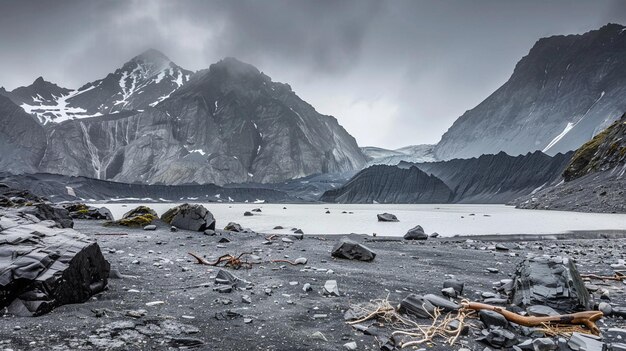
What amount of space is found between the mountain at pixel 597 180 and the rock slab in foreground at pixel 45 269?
65367mm

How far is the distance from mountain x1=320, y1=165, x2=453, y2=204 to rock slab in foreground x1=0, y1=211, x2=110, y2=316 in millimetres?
147128

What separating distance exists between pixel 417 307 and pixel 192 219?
51.8 ft

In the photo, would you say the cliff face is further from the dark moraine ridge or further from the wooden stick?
the dark moraine ridge

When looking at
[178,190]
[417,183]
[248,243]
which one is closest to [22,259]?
[248,243]

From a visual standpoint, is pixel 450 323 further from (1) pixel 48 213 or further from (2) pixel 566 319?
(1) pixel 48 213

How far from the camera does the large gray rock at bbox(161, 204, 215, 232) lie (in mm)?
19375

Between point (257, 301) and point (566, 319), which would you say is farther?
point (257, 301)

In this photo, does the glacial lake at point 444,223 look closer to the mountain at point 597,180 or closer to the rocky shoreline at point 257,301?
the mountain at point 597,180

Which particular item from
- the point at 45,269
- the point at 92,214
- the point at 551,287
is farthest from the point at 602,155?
the point at 45,269

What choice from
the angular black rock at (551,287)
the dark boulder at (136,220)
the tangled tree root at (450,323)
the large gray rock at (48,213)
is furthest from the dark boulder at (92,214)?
the angular black rock at (551,287)

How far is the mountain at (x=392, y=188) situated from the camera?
148000 millimetres

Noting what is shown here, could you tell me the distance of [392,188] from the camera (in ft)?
515

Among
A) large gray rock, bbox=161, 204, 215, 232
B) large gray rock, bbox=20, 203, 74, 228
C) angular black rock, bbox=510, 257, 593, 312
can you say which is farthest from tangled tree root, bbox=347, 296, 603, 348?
large gray rock, bbox=161, 204, 215, 232

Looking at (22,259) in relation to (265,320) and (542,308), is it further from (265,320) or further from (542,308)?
(542,308)
